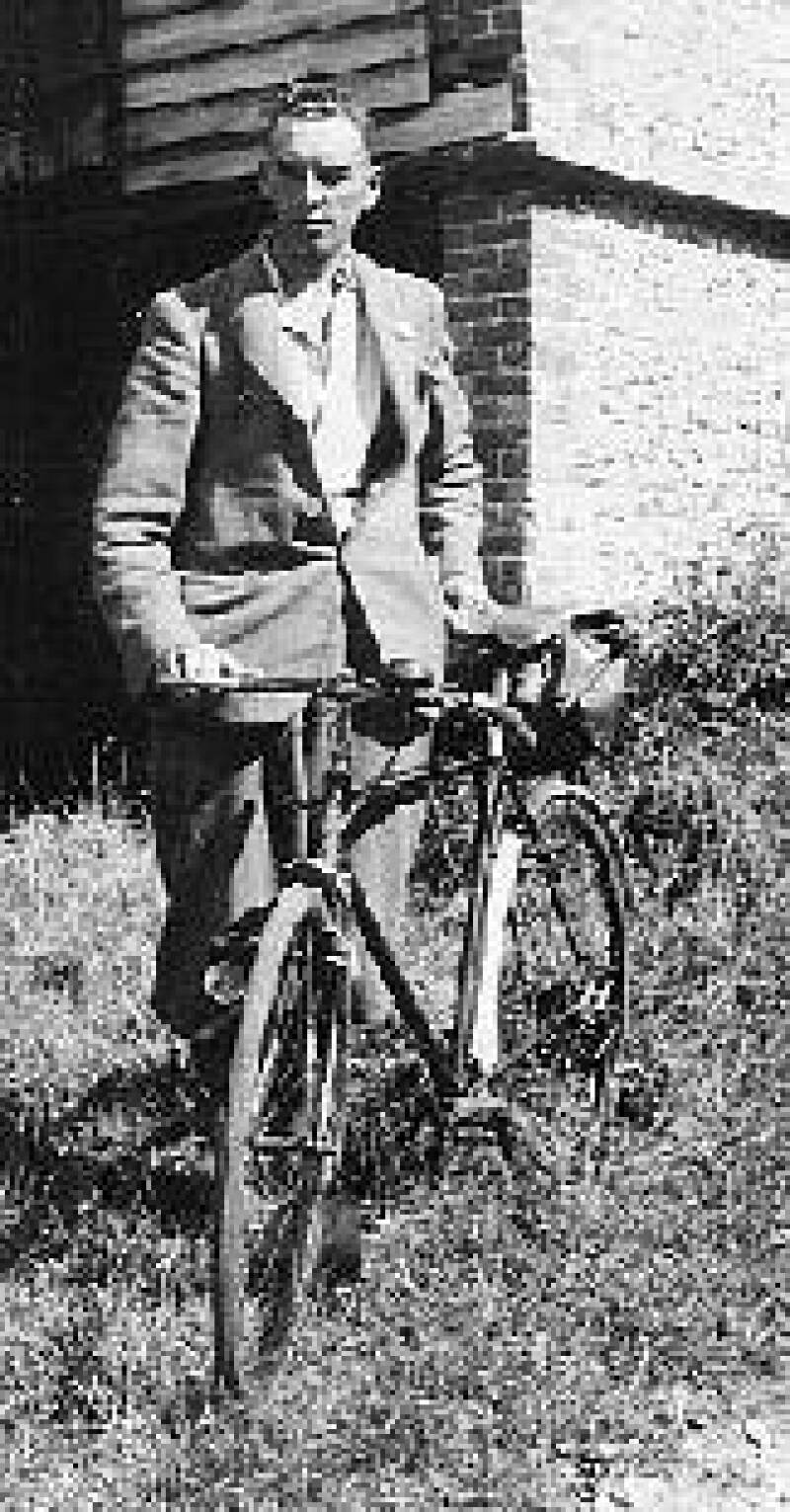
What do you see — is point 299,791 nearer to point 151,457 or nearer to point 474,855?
point 474,855

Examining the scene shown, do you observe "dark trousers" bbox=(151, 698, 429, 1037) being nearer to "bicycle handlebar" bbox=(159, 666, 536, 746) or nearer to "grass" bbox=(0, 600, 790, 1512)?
"bicycle handlebar" bbox=(159, 666, 536, 746)

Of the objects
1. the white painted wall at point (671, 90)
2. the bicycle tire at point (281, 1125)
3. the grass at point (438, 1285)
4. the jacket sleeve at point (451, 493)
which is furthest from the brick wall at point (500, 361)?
the bicycle tire at point (281, 1125)

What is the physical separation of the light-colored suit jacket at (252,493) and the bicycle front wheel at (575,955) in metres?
0.70

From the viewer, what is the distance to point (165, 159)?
9.72m

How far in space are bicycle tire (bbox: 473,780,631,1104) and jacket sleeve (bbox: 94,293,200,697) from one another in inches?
40.8

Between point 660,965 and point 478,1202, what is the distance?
1557mm

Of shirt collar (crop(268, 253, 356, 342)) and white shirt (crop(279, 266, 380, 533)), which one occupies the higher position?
shirt collar (crop(268, 253, 356, 342))

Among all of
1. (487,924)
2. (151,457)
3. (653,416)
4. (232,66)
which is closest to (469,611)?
(487,924)

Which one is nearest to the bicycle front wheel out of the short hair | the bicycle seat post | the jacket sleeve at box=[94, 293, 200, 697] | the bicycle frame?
the bicycle frame

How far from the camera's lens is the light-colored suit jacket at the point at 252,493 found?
470cm

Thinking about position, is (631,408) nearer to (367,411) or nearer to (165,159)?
(165,159)

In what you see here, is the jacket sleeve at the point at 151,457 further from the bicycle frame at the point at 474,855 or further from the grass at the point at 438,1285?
the grass at the point at 438,1285

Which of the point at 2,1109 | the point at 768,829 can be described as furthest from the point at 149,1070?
the point at 768,829

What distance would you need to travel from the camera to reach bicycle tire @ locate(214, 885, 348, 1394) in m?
4.23
